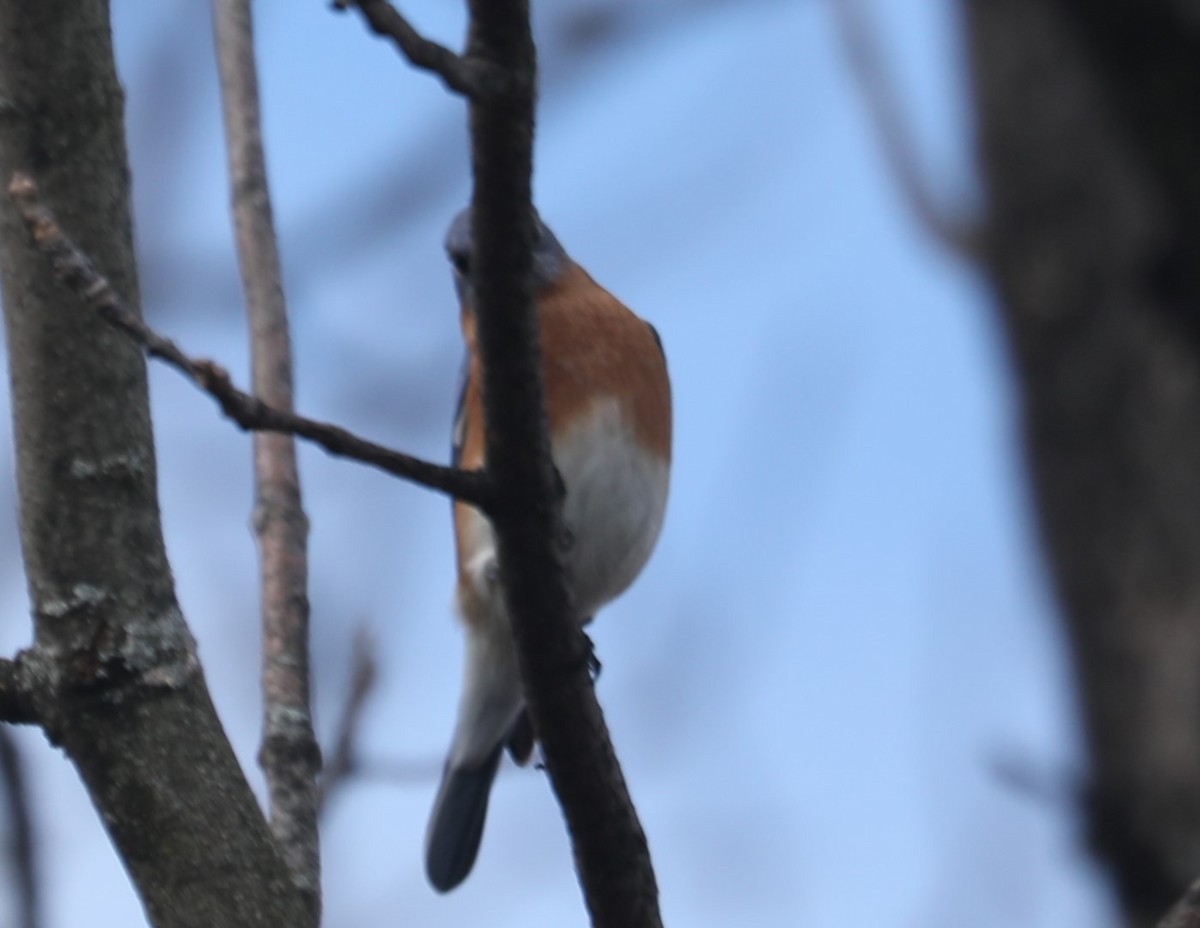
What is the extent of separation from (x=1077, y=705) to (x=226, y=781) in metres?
2.87

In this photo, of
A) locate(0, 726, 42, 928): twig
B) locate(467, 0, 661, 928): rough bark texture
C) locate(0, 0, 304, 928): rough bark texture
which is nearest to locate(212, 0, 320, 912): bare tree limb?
locate(467, 0, 661, 928): rough bark texture

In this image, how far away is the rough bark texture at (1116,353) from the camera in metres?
4.00

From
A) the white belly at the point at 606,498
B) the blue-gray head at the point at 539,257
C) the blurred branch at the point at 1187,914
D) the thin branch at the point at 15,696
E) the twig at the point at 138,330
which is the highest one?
the blue-gray head at the point at 539,257

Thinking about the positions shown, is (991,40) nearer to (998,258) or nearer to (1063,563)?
(998,258)

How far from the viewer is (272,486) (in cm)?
266

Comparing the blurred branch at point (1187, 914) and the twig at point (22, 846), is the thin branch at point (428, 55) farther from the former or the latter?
the blurred branch at point (1187, 914)

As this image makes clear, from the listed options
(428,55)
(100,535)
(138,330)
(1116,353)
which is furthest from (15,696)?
(1116,353)

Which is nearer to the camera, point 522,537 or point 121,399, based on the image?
point 121,399

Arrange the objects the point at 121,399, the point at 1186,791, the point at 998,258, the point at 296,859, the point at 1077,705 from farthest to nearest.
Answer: the point at 998,258 → the point at 1077,705 → the point at 1186,791 → the point at 296,859 → the point at 121,399

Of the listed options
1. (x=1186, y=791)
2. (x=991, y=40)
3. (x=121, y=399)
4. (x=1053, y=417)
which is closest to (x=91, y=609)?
(x=121, y=399)

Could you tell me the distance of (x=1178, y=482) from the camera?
4141 mm

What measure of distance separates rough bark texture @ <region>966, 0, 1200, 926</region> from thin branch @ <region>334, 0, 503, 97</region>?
2790mm

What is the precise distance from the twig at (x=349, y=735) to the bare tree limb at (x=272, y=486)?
0.09 meters

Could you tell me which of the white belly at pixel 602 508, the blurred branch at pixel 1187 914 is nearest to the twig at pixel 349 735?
the white belly at pixel 602 508
